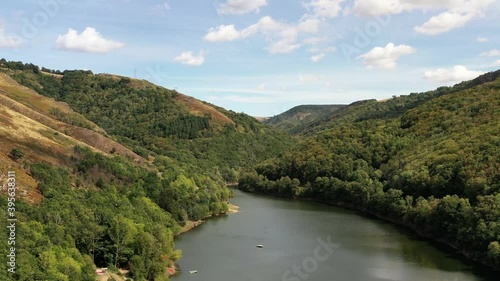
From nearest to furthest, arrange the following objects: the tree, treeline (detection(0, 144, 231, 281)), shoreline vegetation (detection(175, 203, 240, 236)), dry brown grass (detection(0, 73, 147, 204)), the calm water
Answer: treeline (detection(0, 144, 231, 281)) < the tree < the calm water < dry brown grass (detection(0, 73, 147, 204)) < shoreline vegetation (detection(175, 203, 240, 236))

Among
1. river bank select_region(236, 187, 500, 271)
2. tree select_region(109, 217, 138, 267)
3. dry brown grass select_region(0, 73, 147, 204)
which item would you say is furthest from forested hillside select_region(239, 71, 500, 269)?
dry brown grass select_region(0, 73, 147, 204)

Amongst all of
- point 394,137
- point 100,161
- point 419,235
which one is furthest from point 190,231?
point 394,137

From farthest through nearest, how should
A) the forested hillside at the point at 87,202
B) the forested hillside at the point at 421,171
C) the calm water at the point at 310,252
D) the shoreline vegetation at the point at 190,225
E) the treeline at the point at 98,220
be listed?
the forested hillside at the point at 421,171, the calm water at the point at 310,252, the shoreline vegetation at the point at 190,225, the forested hillside at the point at 87,202, the treeline at the point at 98,220

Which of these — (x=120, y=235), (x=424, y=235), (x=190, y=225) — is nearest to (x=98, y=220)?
(x=120, y=235)

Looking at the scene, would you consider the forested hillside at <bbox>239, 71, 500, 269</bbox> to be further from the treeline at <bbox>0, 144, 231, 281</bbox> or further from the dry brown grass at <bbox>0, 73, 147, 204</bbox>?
the dry brown grass at <bbox>0, 73, 147, 204</bbox>

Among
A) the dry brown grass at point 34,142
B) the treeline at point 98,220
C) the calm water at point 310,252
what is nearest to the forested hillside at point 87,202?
the treeline at point 98,220

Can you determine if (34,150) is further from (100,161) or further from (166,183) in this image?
(166,183)

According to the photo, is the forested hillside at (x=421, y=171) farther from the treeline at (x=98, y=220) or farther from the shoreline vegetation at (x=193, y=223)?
the treeline at (x=98, y=220)
